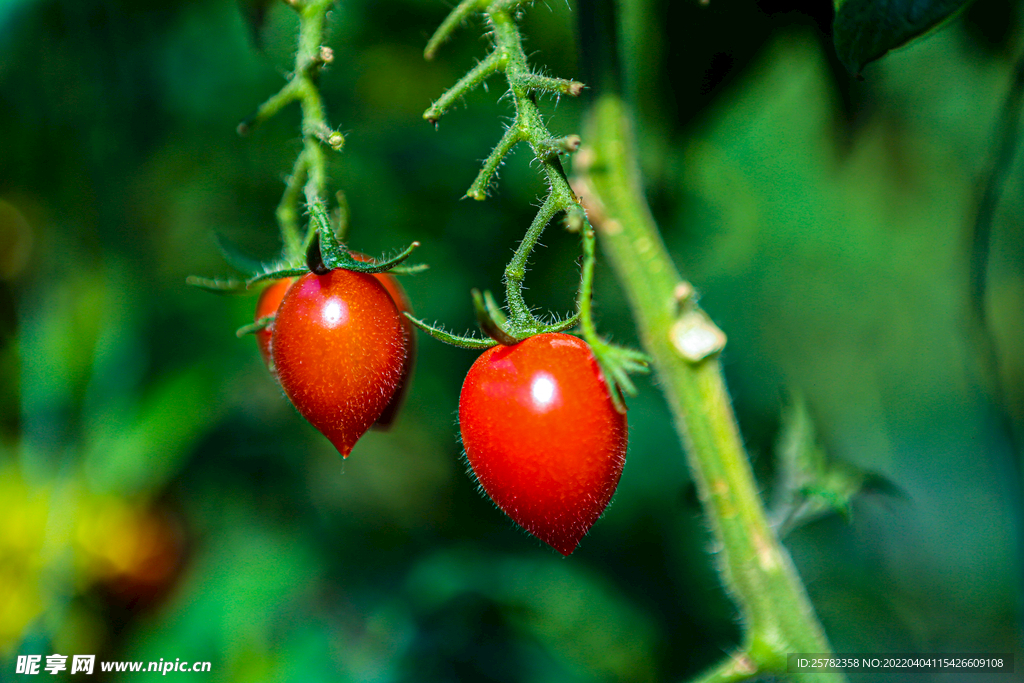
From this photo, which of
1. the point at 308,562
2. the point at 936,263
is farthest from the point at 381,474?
the point at 936,263

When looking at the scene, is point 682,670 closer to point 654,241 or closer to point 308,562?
point 308,562

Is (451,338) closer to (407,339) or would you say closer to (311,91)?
(407,339)

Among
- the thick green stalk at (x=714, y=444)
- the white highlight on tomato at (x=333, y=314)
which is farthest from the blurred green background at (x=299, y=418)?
the white highlight on tomato at (x=333, y=314)

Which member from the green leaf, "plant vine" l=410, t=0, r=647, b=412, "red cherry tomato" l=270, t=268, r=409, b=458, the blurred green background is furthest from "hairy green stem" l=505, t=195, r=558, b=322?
the blurred green background

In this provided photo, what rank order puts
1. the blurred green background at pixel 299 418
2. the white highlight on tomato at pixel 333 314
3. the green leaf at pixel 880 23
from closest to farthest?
the green leaf at pixel 880 23 → the white highlight on tomato at pixel 333 314 → the blurred green background at pixel 299 418

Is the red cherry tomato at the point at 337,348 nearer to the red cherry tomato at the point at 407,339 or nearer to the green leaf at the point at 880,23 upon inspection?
the red cherry tomato at the point at 407,339

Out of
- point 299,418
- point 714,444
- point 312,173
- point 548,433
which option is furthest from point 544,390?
point 299,418

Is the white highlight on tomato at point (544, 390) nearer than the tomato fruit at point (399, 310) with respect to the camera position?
Yes
